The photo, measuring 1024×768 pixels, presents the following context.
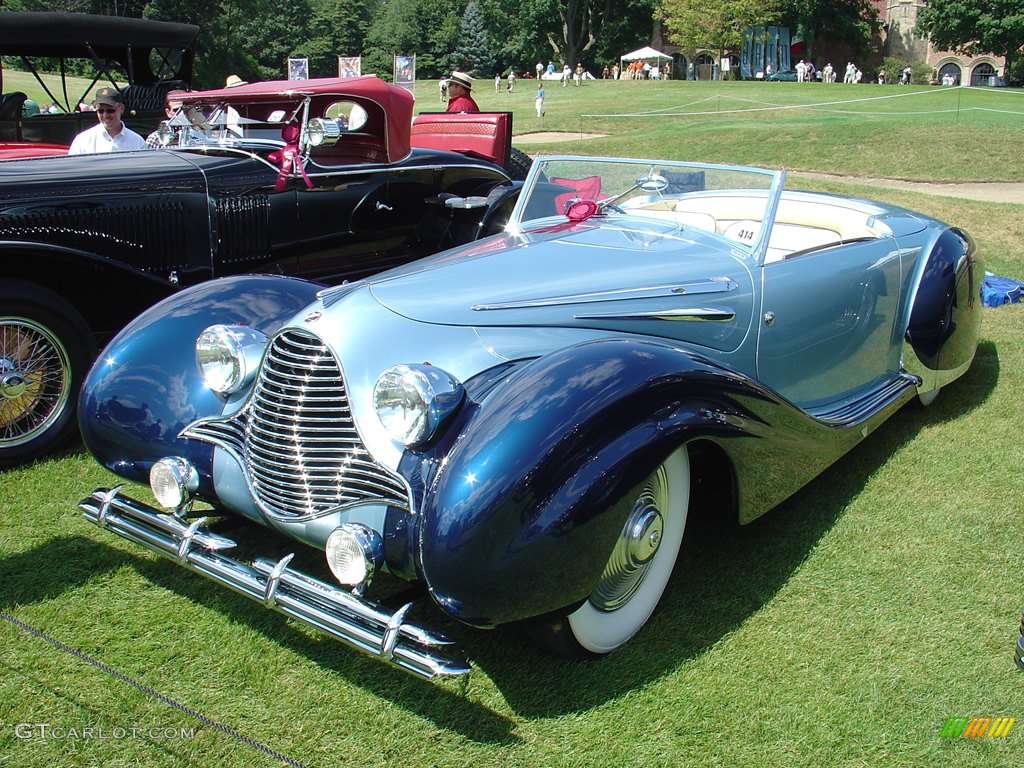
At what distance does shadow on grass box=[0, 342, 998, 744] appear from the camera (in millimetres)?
2637

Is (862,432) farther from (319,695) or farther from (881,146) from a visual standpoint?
(881,146)

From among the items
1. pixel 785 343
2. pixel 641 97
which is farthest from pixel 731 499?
pixel 641 97

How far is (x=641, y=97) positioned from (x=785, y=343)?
1223 inches

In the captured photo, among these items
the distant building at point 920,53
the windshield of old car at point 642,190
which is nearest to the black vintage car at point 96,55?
the windshield of old car at point 642,190

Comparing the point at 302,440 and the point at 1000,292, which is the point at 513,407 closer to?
the point at 302,440

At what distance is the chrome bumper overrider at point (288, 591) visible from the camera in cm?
219

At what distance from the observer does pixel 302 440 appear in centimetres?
270

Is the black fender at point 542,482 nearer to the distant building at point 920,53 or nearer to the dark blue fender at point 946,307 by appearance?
the dark blue fender at point 946,307

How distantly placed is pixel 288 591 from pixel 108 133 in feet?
17.2

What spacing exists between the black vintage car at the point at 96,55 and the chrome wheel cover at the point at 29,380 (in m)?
4.24

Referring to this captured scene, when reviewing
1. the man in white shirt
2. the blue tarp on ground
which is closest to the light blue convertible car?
the man in white shirt

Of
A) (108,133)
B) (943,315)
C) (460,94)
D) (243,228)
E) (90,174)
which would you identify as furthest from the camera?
(460,94)

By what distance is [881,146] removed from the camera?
624 inches

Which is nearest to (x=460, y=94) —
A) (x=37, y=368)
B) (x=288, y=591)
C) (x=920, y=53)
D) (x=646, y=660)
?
(x=37, y=368)
